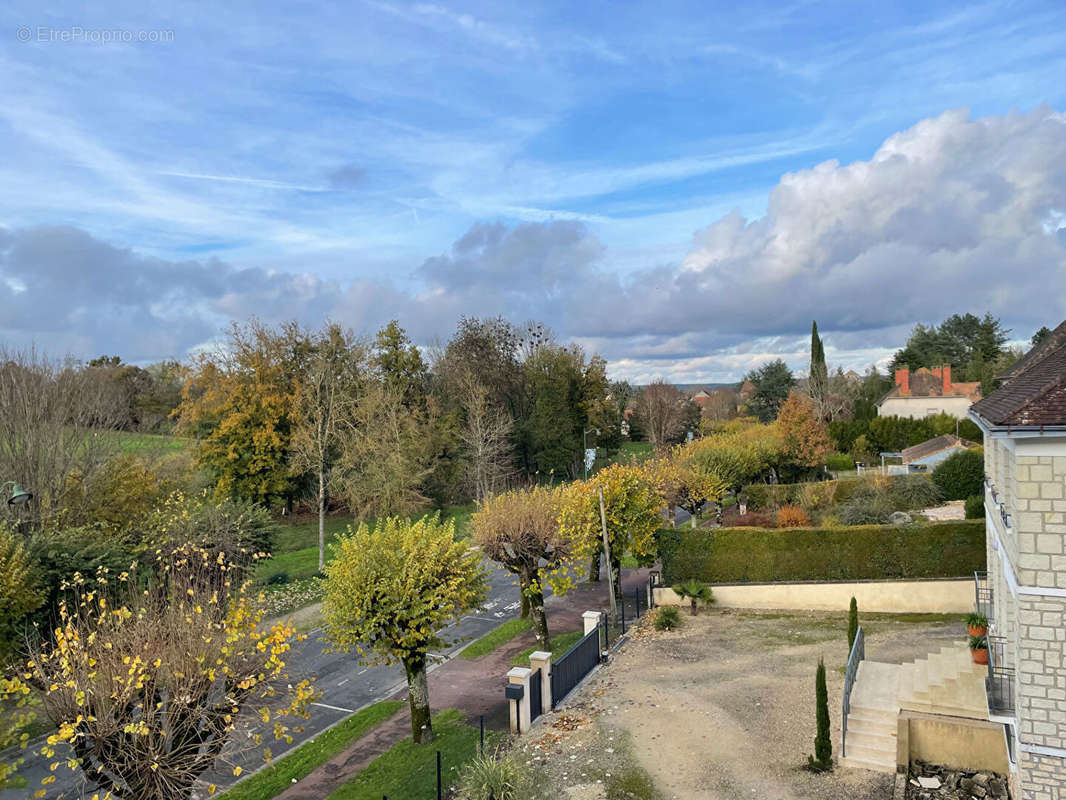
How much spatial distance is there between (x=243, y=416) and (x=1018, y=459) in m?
Answer: 35.1

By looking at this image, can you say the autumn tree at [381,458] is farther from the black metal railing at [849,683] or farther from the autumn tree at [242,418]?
the black metal railing at [849,683]

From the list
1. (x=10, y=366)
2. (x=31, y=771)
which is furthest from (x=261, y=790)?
(x=10, y=366)

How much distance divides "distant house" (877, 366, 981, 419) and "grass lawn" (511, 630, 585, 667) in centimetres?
5292

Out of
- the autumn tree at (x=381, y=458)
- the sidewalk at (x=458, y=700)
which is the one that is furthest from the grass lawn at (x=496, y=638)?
the autumn tree at (x=381, y=458)

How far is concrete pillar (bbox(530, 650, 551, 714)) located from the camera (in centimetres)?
1509

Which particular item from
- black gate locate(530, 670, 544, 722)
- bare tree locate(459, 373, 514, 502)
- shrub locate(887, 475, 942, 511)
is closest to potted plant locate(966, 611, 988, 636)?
black gate locate(530, 670, 544, 722)

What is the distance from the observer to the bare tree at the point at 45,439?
2188 centimetres

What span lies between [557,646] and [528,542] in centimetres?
336

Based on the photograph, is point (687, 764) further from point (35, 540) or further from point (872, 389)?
point (872, 389)

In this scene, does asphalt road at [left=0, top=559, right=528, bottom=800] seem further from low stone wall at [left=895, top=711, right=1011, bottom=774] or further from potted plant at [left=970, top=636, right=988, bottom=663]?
potted plant at [left=970, top=636, right=988, bottom=663]

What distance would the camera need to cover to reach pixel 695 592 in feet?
74.8

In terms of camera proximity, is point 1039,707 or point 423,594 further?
point 423,594

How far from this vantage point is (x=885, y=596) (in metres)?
21.8

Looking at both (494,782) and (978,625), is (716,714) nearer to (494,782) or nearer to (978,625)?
(494,782)
